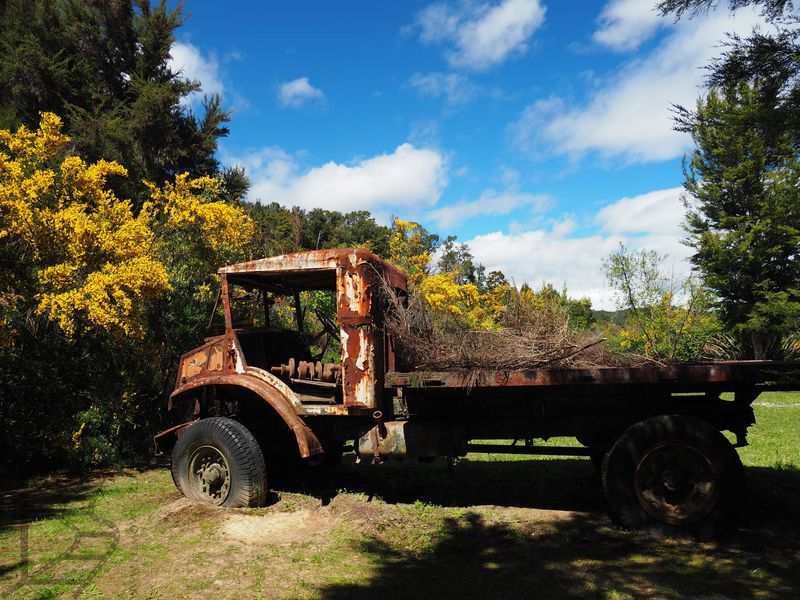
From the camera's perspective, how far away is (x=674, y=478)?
4.25m

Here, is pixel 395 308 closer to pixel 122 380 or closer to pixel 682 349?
pixel 122 380

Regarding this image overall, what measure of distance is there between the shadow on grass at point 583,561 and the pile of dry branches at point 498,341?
141 centimetres

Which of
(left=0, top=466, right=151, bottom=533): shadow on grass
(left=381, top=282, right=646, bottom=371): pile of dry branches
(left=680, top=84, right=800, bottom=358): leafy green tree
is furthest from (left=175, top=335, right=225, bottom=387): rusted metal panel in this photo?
(left=680, top=84, right=800, bottom=358): leafy green tree

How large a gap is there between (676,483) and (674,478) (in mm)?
44

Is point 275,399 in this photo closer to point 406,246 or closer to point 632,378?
point 632,378

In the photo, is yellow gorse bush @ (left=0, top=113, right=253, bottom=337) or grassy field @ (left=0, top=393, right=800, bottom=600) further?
yellow gorse bush @ (left=0, top=113, right=253, bottom=337)

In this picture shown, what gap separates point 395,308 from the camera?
5.14 meters

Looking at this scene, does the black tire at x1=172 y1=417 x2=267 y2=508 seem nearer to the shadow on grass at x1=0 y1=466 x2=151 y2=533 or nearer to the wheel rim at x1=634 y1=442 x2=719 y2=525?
the shadow on grass at x1=0 y1=466 x2=151 y2=533

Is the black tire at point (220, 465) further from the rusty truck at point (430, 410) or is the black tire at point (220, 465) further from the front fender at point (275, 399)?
the front fender at point (275, 399)

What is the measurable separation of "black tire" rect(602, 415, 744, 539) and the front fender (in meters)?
2.56

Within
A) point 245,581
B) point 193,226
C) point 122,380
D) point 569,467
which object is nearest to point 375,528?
point 245,581

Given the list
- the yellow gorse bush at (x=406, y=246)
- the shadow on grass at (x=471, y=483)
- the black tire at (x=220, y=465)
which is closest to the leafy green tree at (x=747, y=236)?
the yellow gorse bush at (x=406, y=246)

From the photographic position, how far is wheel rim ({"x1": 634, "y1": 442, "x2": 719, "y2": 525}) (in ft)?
13.6

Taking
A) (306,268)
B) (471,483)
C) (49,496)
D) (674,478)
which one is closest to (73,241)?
(49,496)
